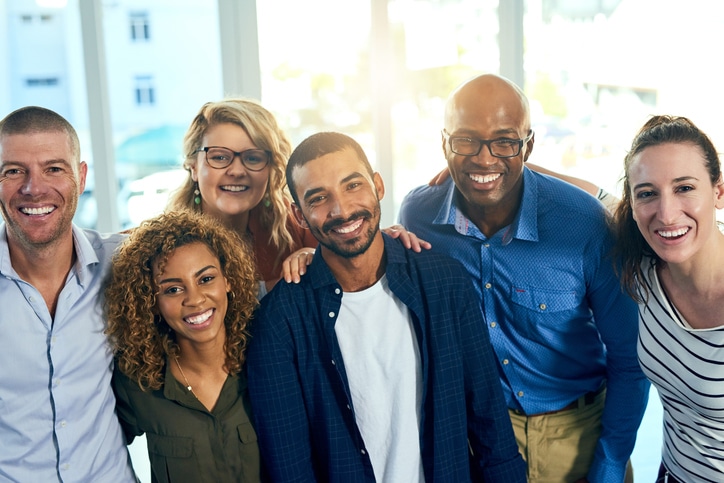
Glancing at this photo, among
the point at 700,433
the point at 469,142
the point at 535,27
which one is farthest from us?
the point at 535,27

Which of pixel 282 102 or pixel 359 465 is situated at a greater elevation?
pixel 282 102

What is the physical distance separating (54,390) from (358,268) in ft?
2.69

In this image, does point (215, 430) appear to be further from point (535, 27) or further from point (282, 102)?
point (535, 27)

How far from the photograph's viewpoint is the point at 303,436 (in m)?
1.74

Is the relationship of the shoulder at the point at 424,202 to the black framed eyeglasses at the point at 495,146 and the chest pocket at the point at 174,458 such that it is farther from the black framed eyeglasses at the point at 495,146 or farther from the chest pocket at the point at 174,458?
the chest pocket at the point at 174,458

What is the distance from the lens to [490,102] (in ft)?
6.33

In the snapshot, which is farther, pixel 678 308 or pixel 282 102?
pixel 282 102

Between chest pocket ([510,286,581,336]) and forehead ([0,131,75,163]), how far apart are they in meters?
1.29

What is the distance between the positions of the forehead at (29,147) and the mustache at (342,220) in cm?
73

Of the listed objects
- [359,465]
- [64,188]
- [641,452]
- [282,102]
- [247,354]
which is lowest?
[641,452]

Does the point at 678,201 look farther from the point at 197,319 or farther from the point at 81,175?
Result: the point at 81,175

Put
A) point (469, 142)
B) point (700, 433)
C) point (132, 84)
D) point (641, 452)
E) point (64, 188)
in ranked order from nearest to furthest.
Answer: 1. point (700, 433)
2. point (64, 188)
3. point (469, 142)
4. point (641, 452)
5. point (132, 84)

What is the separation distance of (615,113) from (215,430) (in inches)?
150

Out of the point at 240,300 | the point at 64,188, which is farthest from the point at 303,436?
the point at 64,188
